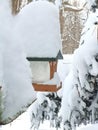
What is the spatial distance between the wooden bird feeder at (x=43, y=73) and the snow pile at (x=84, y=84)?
12.3 ft

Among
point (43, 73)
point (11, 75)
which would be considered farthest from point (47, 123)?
point (11, 75)

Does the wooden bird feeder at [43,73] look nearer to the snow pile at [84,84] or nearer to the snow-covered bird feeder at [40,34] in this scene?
the snow-covered bird feeder at [40,34]

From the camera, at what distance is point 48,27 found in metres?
2.10

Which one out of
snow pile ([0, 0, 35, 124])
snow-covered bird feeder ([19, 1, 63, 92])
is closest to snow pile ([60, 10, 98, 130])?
snow-covered bird feeder ([19, 1, 63, 92])

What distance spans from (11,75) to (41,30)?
23.3 inches

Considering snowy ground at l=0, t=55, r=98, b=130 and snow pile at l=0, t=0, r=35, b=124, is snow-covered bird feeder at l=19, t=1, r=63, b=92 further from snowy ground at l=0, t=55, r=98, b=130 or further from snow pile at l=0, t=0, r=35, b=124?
snowy ground at l=0, t=55, r=98, b=130

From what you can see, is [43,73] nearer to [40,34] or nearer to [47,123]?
[40,34]

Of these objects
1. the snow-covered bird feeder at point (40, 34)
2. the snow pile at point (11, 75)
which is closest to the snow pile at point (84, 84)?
the snow-covered bird feeder at point (40, 34)

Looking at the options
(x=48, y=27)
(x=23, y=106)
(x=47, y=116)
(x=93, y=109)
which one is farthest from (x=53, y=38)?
(x=47, y=116)

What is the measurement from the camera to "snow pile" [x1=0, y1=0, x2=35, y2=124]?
1.48m

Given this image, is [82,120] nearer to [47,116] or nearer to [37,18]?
[47,116]

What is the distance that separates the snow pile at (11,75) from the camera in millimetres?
1483

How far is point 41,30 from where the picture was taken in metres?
2.07

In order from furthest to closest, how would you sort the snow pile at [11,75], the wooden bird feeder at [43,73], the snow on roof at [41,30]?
the wooden bird feeder at [43,73]
the snow on roof at [41,30]
the snow pile at [11,75]
